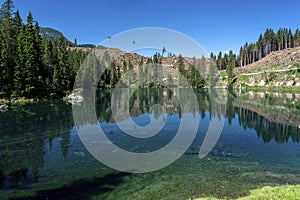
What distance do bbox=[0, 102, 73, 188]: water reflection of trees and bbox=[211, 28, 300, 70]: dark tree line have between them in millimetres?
146166

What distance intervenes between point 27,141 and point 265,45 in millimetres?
158822

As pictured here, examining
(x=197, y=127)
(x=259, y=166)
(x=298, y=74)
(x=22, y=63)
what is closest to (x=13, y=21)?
(x=22, y=63)

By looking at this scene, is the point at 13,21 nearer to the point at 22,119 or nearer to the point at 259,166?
the point at 22,119

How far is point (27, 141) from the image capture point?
21391mm

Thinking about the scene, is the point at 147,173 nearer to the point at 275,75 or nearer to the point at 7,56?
the point at 7,56

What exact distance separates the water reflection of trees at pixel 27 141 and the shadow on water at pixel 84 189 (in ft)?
7.48

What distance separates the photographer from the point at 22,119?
3206 cm

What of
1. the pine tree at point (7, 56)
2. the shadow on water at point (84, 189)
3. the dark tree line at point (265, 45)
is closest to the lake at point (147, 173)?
the shadow on water at point (84, 189)

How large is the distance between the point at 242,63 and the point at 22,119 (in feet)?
509

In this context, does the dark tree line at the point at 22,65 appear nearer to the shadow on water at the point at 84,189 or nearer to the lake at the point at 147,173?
the lake at the point at 147,173

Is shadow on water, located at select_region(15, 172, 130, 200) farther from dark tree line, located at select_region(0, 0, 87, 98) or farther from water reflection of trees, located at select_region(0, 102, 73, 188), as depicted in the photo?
dark tree line, located at select_region(0, 0, 87, 98)

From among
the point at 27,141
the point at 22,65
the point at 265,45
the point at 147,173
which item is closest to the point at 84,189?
the point at 147,173

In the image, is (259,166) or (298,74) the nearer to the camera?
(259,166)

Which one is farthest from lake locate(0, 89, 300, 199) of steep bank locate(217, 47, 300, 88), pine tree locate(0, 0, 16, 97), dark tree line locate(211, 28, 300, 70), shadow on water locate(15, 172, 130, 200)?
dark tree line locate(211, 28, 300, 70)
